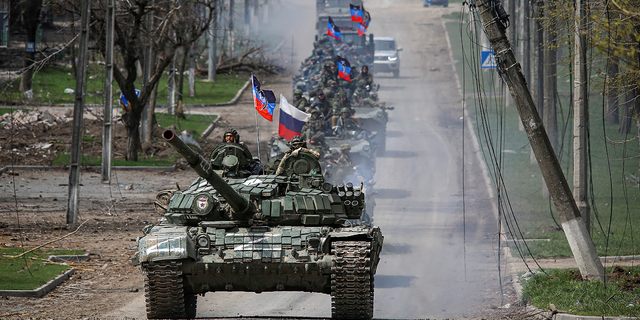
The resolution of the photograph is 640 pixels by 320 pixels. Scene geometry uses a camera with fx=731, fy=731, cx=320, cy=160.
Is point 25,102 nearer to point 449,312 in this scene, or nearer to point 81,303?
point 81,303

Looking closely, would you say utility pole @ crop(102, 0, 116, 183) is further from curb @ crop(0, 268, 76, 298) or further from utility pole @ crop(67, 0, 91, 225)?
curb @ crop(0, 268, 76, 298)

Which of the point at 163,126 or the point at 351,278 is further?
the point at 163,126

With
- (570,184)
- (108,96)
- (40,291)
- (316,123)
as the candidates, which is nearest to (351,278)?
(40,291)

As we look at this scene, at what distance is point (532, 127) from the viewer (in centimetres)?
1127

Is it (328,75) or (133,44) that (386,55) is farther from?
(133,44)

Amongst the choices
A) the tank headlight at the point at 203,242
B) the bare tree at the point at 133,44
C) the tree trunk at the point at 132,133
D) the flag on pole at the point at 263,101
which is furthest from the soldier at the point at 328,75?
the tank headlight at the point at 203,242

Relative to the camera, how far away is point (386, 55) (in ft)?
136

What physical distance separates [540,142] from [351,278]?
4.06m

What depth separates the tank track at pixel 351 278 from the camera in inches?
362

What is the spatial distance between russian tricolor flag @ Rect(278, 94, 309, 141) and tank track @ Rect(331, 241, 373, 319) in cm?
783

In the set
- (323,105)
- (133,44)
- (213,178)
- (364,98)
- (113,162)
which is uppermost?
(133,44)

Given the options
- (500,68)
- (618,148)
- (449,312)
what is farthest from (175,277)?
(618,148)

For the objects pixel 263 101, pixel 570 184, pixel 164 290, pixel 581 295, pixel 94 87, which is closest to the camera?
pixel 164 290

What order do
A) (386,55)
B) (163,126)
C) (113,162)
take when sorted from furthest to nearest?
1. (386,55)
2. (163,126)
3. (113,162)
